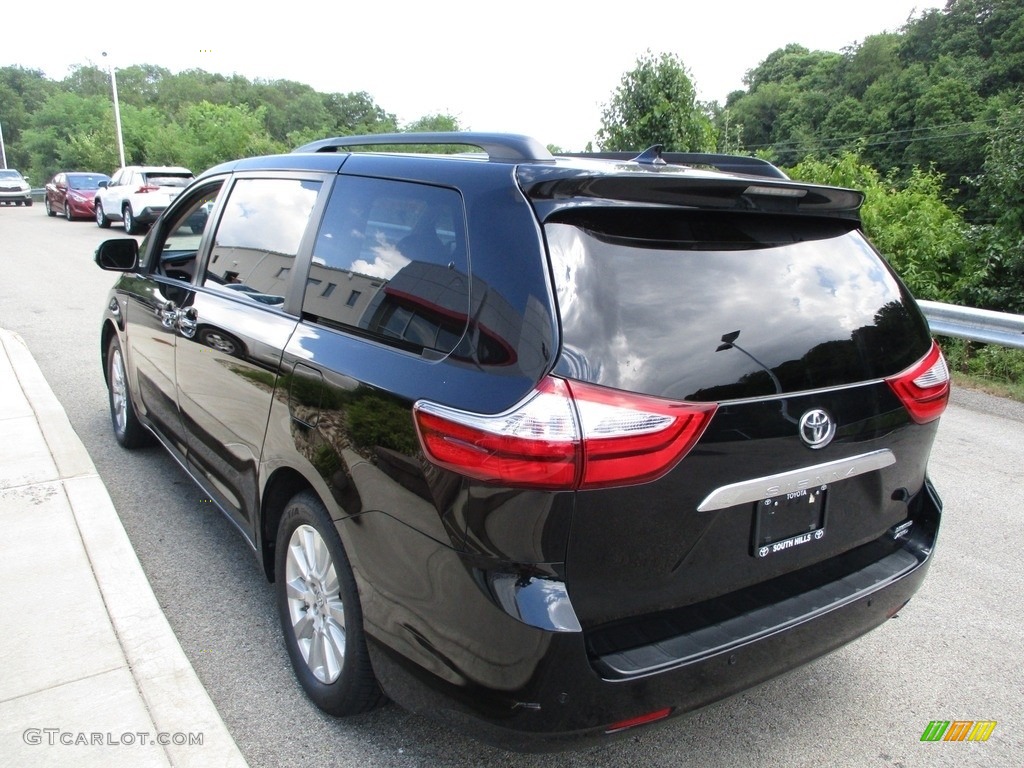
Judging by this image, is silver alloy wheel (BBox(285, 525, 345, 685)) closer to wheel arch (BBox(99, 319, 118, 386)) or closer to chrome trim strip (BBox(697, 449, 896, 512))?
chrome trim strip (BBox(697, 449, 896, 512))

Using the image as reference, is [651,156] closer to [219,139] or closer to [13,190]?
[219,139]

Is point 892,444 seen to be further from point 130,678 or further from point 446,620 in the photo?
point 130,678

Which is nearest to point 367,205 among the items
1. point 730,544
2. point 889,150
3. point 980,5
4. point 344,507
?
point 344,507

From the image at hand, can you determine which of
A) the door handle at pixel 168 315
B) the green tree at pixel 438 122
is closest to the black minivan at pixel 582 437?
the door handle at pixel 168 315

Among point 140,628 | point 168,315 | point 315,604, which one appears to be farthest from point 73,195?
point 315,604

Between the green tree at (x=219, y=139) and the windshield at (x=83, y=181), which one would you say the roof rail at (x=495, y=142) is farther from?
the green tree at (x=219, y=139)

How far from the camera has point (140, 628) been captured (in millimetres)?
3150

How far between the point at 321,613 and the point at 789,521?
152 cm

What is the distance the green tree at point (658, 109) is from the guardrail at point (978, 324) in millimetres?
6214

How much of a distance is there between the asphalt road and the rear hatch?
45 centimetres

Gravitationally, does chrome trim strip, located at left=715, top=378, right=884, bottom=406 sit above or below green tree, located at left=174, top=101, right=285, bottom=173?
below

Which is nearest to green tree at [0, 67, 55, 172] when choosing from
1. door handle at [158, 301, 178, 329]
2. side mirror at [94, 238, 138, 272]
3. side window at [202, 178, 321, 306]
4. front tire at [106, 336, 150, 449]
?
front tire at [106, 336, 150, 449]

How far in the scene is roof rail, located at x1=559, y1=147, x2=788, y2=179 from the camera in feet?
9.53

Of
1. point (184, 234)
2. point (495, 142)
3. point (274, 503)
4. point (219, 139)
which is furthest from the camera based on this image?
point (219, 139)
